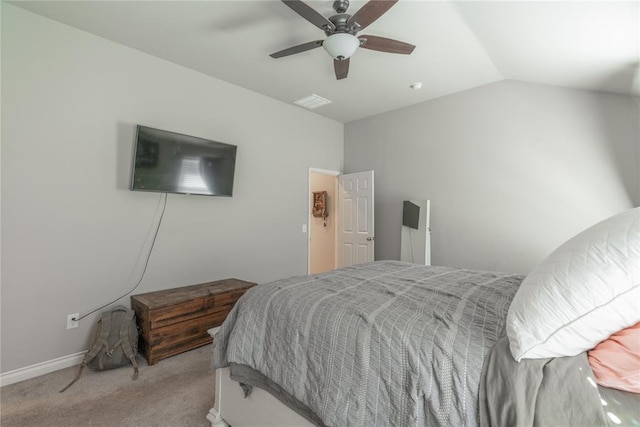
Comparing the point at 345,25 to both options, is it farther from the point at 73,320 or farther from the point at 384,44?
the point at 73,320

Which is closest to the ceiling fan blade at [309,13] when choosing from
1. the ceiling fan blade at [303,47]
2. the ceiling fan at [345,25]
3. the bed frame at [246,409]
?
the ceiling fan at [345,25]

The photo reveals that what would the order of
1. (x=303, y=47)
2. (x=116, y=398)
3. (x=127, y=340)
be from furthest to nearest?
(x=127, y=340) → (x=303, y=47) → (x=116, y=398)

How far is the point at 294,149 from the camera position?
4.27 metres

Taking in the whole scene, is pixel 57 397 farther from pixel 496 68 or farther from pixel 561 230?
pixel 496 68

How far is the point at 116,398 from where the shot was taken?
1973mm

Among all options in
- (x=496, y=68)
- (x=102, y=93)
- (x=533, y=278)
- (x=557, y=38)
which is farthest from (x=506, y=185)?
(x=102, y=93)

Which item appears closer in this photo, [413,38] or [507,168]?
[413,38]

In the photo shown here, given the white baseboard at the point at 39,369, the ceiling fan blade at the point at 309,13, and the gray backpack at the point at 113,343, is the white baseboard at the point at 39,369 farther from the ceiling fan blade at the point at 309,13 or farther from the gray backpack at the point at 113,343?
the ceiling fan blade at the point at 309,13

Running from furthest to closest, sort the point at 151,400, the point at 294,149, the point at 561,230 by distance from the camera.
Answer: the point at 294,149 → the point at 561,230 → the point at 151,400

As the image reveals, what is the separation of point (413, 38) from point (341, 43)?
96cm

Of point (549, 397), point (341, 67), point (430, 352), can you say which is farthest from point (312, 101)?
point (549, 397)

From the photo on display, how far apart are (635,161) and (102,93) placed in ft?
16.2

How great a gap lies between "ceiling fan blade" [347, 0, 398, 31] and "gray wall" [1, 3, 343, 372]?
6.87 ft

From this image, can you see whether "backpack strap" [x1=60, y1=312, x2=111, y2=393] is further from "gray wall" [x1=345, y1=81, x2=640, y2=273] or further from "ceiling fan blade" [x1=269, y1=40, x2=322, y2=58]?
"gray wall" [x1=345, y1=81, x2=640, y2=273]
